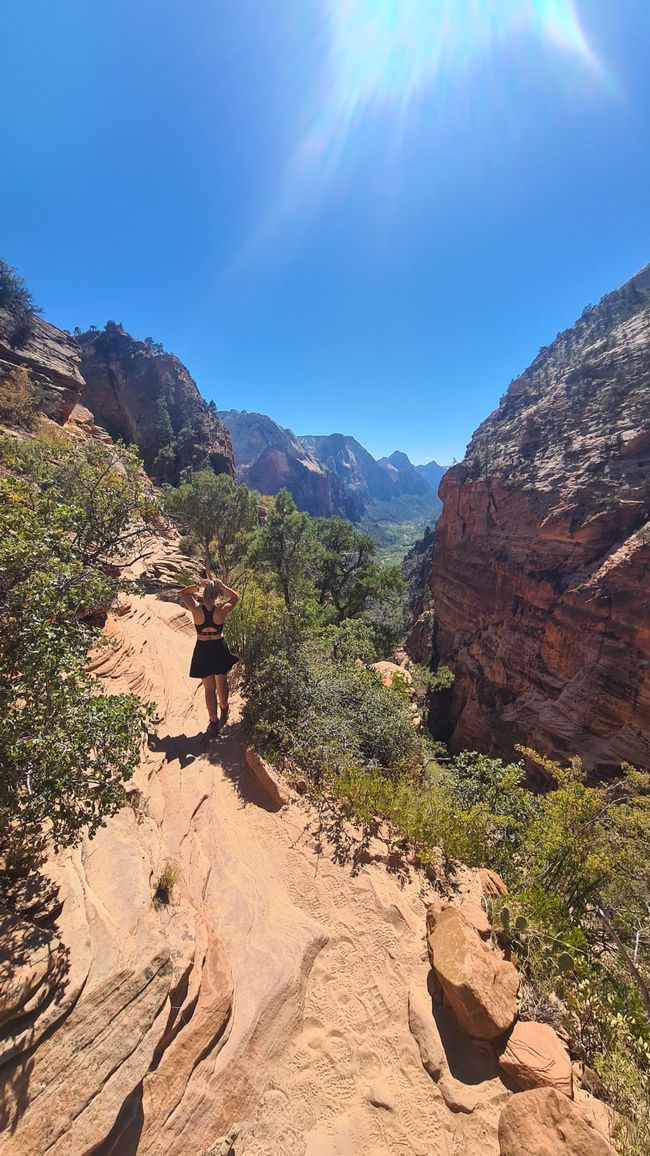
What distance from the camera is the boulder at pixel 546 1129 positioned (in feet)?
7.59

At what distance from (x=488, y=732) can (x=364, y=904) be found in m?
19.0

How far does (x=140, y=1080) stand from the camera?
2.23 m

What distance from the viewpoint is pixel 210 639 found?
6656mm

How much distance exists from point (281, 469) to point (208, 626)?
453 feet

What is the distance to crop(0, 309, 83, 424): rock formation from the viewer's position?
86.0 feet

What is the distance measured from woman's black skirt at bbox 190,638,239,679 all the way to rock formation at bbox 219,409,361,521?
373 feet

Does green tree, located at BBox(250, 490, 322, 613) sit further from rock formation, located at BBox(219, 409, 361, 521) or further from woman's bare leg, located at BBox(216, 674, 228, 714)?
rock formation, located at BBox(219, 409, 361, 521)

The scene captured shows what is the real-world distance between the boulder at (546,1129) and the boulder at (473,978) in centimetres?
40

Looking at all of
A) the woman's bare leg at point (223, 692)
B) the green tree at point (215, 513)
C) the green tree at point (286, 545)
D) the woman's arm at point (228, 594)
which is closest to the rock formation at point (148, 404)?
the green tree at point (215, 513)

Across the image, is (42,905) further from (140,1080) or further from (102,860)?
(140,1080)

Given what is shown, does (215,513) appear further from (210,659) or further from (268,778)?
(268,778)

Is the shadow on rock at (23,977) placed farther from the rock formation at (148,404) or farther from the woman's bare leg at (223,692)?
the rock formation at (148,404)

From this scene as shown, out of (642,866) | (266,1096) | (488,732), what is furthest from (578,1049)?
(488,732)

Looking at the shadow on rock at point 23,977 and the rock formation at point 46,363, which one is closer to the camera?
the shadow on rock at point 23,977
